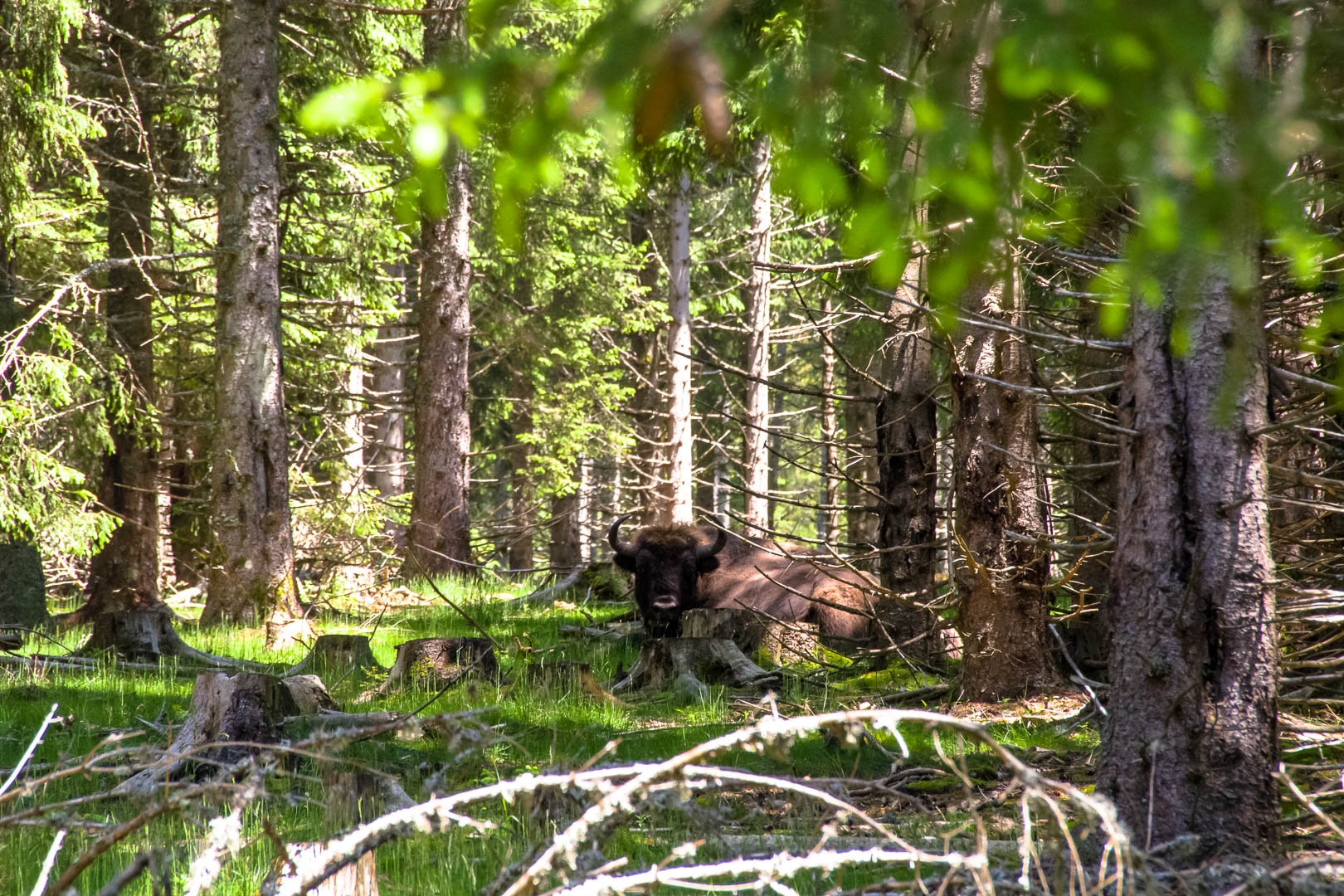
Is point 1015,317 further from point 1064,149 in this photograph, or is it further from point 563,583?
point 563,583

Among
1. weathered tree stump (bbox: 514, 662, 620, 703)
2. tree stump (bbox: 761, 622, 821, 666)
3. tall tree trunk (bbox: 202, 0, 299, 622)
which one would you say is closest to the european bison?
tree stump (bbox: 761, 622, 821, 666)

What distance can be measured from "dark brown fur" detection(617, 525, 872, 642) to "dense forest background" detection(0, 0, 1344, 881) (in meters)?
0.65

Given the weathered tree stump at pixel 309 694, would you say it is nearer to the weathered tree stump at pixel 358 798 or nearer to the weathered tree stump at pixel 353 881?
the weathered tree stump at pixel 358 798

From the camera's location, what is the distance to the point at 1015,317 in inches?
254

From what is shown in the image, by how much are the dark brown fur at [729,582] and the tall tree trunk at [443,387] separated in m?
4.20

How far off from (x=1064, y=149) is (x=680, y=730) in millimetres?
4577

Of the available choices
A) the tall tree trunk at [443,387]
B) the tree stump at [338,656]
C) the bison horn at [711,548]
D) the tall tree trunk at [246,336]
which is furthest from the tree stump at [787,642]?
the tall tree trunk at [443,387]

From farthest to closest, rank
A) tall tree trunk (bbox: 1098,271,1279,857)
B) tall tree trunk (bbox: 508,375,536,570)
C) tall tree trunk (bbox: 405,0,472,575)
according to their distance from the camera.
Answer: tall tree trunk (bbox: 508,375,536,570) → tall tree trunk (bbox: 405,0,472,575) → tall tree trunk (bbox: 1098,271,1279,857)

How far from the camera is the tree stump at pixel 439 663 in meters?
6.89

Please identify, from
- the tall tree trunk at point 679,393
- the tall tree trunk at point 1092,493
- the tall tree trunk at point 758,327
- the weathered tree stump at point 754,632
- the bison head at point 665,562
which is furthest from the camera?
the tall tree trunk at point 758,327

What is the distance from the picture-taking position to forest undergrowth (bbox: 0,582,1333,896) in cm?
234

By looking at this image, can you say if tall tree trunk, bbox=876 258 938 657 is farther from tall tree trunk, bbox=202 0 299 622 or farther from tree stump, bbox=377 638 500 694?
tall tree trunk, bbox=202 0 299 622

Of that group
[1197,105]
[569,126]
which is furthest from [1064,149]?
[569,126]

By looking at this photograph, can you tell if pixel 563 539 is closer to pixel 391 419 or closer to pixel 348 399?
pixel 391 419
